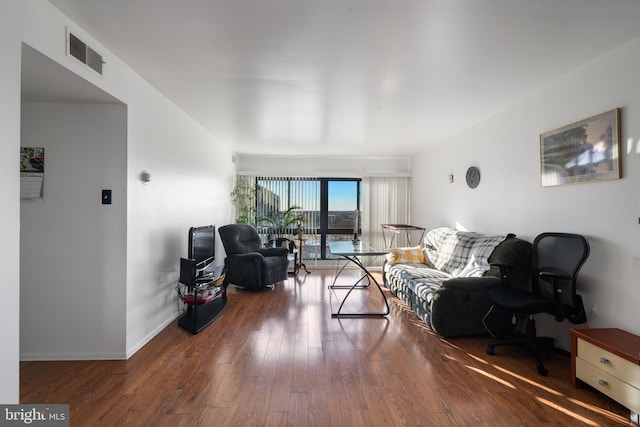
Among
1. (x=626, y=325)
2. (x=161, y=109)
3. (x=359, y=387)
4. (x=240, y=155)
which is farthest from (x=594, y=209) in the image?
(x=240, y=155)

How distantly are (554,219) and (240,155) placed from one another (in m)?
5.34

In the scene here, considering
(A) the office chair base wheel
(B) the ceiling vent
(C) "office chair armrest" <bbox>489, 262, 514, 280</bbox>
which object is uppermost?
(B) the ceiling vent

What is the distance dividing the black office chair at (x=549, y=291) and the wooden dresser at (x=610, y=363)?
0.71 feet

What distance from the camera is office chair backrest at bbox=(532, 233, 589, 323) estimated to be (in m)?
2.14

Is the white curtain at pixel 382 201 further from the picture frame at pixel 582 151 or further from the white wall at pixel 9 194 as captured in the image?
the white wall at pixel 9 194

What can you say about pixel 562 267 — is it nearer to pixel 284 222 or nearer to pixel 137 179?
pixel 137 179

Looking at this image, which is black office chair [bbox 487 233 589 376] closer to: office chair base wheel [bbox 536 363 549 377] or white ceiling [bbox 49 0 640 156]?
office chair base wheel [bbox 536 363 549 377]

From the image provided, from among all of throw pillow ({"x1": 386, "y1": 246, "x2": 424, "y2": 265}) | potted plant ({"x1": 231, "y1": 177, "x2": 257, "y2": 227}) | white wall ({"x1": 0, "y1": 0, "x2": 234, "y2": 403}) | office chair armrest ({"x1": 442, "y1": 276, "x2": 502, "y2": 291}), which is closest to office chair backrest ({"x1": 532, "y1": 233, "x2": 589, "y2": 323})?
office chair armrest ({"x1": 442, "y1": 276, "x2": 502, "y2": 291})

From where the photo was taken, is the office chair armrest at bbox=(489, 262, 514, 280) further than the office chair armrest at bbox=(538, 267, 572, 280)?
Yes

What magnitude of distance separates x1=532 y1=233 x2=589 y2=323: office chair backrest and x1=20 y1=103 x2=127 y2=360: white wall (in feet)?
11.7

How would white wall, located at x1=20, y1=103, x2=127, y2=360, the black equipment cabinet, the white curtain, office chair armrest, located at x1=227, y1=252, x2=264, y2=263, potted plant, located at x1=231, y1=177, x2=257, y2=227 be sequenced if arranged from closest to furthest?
white wall, located at x1=20, y1=103, x2=127, y2=360 < the black equipment cabinet < office chair armrest, located at x1=227, y1=252, x2=264, y2=263 < potted plant, located at x1=231, y1=177, x2=257, y2=227 < the white curtain

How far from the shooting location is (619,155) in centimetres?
202

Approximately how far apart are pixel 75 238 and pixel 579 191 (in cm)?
426

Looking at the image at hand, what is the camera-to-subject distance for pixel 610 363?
1.75m
